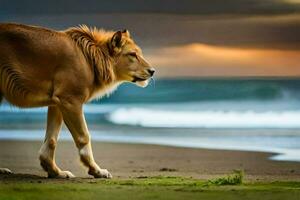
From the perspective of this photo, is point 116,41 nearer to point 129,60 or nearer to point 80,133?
point 129,60

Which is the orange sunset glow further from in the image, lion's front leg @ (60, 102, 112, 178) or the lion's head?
lion's front leg @ (60, 102, 112, 178)

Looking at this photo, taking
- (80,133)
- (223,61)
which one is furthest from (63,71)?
(223,61)

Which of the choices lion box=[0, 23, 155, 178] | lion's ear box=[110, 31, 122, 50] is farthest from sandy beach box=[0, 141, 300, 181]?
lion's ear box=[110, 31, 122, 50]

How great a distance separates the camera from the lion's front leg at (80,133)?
305cm

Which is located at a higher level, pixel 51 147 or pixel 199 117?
pixel 199 117

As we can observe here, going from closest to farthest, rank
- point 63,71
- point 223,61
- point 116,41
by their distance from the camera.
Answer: point 63,71
point 116,41
point 223,61

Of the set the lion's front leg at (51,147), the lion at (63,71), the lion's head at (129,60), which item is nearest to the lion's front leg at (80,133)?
the lion at (63,71)

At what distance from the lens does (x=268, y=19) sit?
3254 millimetres

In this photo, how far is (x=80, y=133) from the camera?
3.10 metres

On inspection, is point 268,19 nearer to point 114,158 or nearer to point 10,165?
point 114,158

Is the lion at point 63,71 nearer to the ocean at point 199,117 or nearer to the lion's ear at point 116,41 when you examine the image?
the lion's ear at point 116,41

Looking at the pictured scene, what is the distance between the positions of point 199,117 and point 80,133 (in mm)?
695

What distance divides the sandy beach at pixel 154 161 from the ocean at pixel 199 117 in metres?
0.04

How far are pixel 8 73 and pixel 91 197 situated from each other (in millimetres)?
665
